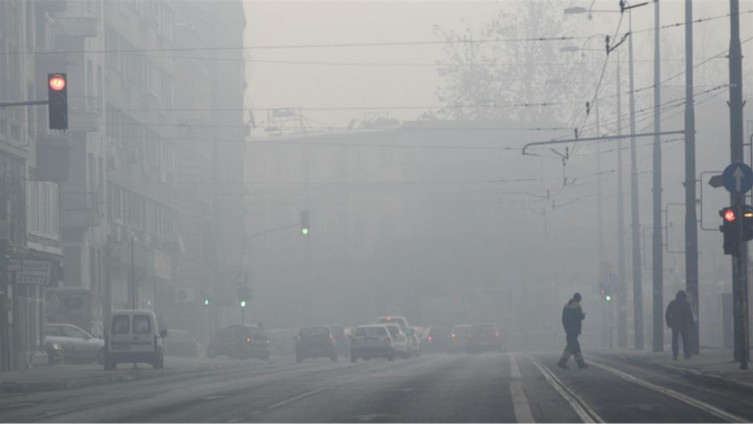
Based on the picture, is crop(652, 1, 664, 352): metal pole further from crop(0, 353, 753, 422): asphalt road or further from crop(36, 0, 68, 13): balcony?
crop(36, 0, 68, 13): balcony

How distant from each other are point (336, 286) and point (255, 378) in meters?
62.5

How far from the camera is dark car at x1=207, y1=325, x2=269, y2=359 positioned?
67000mm

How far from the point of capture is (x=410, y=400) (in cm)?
2314

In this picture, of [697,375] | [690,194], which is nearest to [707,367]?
[697,375]

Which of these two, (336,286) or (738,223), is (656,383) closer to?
(738,223)

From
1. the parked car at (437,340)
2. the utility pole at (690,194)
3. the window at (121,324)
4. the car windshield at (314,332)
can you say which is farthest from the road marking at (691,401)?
the parked car at (437,340)

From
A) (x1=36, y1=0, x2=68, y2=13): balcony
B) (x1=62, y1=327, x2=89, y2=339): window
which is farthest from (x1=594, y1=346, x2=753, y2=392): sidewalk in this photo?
(x1=36, y1=0, x2=68, y2=13): balcony

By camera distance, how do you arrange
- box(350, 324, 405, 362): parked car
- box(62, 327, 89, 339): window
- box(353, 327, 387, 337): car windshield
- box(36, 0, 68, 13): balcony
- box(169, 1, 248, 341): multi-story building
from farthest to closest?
box(169, 1, 248, 341): multi-story building
box(353, 327, 387, 337): car windshield
box(350, 324, 405, 362): parked car
box(62, 327, 89, 339): window
box(36, 0, 68, 13): balcony

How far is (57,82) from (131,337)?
17.9 metres

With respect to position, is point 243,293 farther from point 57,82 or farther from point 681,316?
point 57,82

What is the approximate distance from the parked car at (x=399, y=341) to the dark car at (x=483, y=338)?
11237mm

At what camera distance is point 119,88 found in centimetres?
7038

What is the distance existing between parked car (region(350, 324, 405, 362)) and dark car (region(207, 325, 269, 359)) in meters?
11.0

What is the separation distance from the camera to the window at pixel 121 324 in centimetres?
4678
